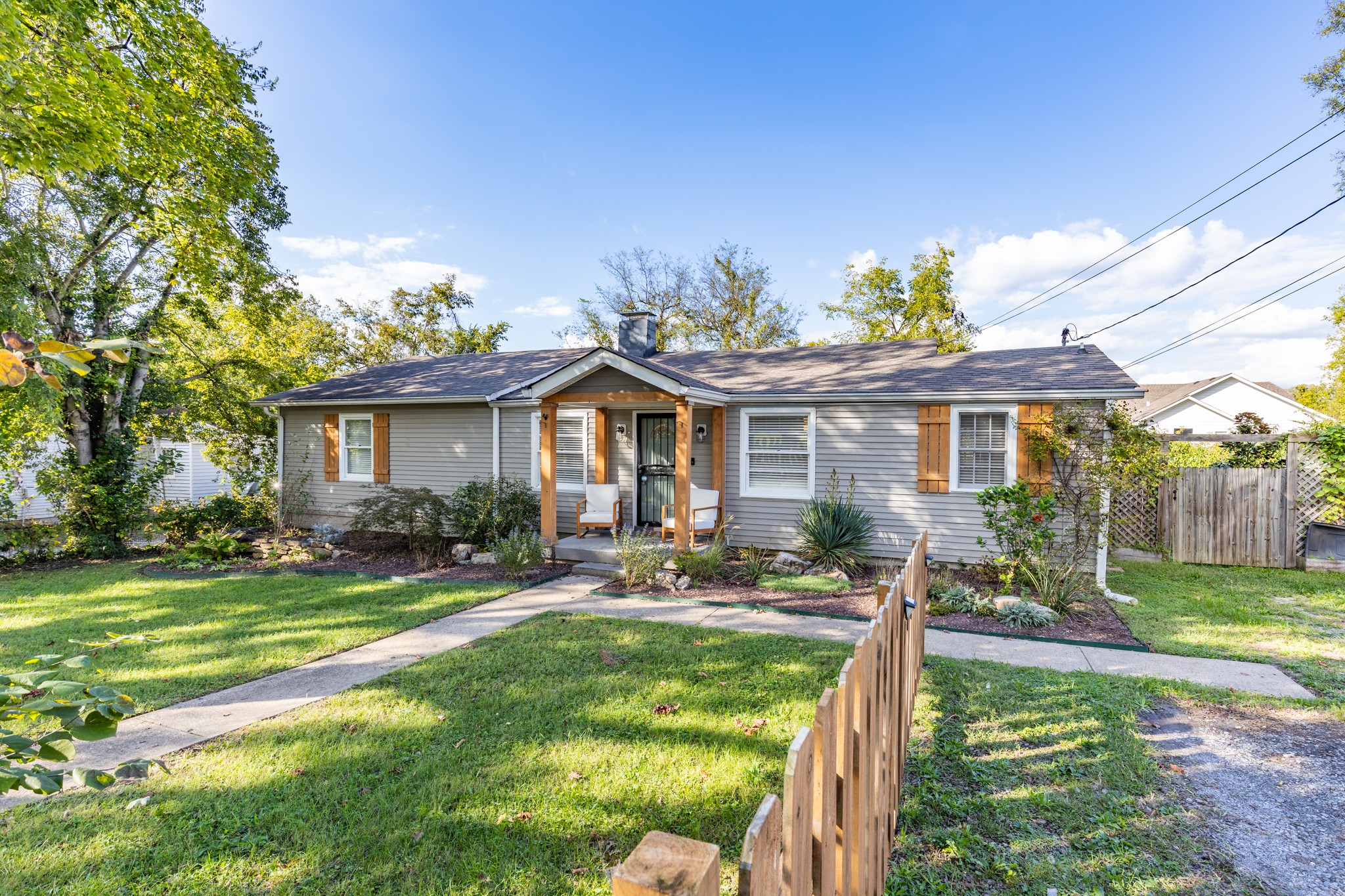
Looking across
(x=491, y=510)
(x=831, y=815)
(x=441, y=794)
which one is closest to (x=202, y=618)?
(x=491, y=510)

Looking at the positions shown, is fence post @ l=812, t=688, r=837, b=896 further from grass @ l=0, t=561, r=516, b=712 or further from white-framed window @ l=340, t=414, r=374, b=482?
white-framed window @ l=340, t=414, r=374, b=482

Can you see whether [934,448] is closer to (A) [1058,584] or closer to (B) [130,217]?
(A) [1058,584]

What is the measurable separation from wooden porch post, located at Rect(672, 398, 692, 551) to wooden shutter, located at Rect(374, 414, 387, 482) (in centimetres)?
695

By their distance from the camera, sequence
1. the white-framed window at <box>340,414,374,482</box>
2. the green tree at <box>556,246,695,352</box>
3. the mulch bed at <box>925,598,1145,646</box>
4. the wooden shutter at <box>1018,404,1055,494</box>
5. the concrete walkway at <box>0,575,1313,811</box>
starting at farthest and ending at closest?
the green tree at <box>556,246,695,352</box> → the white-framed window at <box>340,414,374,482</box> → the wooden shutter at <box>1018,404,1055,494</box> → the mulch bed at <box>925,598,1145,646</box> → the concrete walkway at <box>0,575,1313,811</box>

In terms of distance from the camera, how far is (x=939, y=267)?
22.6 metres

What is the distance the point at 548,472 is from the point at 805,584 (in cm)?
434

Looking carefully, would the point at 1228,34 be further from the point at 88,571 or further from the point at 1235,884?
the point at 88,571

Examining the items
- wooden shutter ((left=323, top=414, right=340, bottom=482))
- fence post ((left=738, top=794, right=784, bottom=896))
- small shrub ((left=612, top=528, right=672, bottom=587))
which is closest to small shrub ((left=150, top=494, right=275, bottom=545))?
wooden shutter ((left=323, top=414, right=340, bottom=482))

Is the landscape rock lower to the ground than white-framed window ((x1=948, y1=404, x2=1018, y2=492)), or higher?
lower

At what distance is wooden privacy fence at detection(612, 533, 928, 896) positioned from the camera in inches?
31.2

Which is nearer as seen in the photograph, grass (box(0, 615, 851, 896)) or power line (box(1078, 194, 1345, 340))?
grass (box(0, 615, 851, 896))

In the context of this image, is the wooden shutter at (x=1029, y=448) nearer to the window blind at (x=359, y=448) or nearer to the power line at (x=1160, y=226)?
the power line at (x=1160, y=226)

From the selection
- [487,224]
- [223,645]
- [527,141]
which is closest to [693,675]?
[223,645]

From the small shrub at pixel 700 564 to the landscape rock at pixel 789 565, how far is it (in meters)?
0.98
